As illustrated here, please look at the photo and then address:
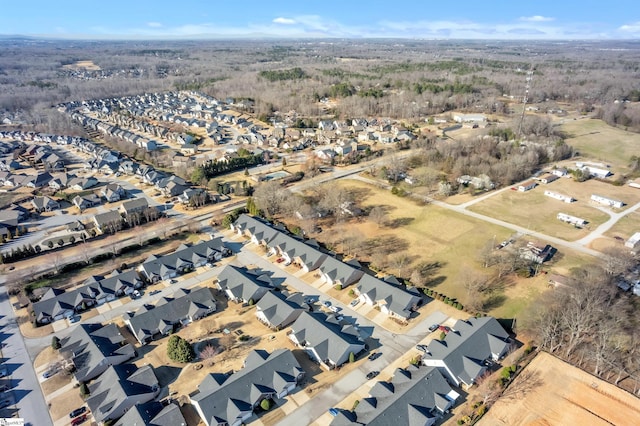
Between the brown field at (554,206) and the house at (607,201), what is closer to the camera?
the brown field at (554,206)

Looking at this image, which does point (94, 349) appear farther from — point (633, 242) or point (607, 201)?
point (607, 201)

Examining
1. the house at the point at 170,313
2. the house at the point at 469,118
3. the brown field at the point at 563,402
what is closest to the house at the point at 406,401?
the brown field at the point at 563,402

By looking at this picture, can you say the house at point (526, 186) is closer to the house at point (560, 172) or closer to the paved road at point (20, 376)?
the house at point (560, 172)

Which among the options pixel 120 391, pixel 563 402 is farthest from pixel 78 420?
pixel 563 402

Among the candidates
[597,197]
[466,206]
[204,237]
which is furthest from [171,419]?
[597,197]

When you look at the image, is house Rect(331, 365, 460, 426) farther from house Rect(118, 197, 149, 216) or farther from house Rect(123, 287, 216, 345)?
house Rect(118, 197, 149, 216)

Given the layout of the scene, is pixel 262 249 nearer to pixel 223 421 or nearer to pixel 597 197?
pixel 223 421

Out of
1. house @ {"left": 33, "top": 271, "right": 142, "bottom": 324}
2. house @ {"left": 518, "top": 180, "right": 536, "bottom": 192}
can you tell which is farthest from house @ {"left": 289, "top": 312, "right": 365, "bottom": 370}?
house @ {"left": 518, "top": 180, "right": 536, "bottom": 192}
